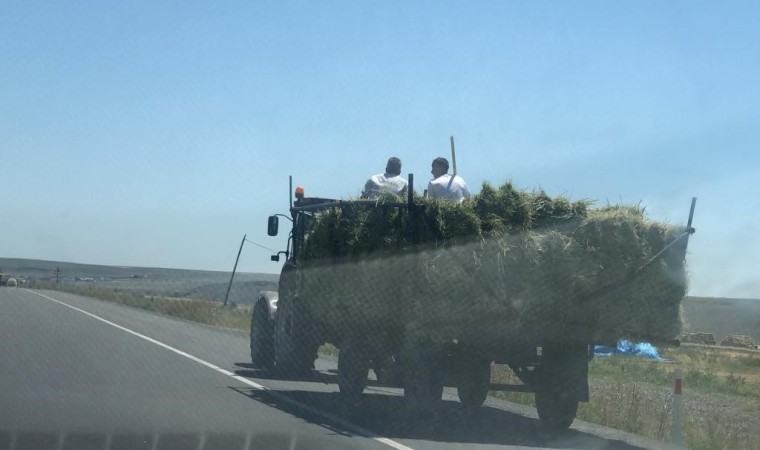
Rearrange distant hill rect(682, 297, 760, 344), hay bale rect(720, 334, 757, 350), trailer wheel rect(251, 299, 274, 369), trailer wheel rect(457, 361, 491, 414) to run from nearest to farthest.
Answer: trailer wheel rect(457, 361, 491, 414) < trailer wheel rect(251, 299, 274, 369) < hay bale rect(720, 334, 757, 350) < distant hill rect(682, 297, 760, 344)

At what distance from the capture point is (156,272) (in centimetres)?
15500

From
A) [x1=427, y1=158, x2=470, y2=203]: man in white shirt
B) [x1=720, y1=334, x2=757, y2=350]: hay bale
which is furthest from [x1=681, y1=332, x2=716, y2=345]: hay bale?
[x1=427, y1=158, x2=470, y2=203]: man in white shirt

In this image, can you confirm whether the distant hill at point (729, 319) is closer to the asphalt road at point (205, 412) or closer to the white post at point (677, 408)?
the asphalt road at point (205, 412)

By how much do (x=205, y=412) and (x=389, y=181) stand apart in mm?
4285

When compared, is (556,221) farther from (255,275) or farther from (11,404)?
(255,275)

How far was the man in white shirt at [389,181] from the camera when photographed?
14.1m

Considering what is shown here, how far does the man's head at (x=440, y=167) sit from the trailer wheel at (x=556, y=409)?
3.26m

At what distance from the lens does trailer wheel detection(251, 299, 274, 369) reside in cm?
1809

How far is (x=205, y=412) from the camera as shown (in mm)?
11969

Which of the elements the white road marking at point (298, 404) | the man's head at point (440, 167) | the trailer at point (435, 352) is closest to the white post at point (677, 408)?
the trailer at point (435, 352)

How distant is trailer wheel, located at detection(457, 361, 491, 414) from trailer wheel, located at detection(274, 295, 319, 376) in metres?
2.61

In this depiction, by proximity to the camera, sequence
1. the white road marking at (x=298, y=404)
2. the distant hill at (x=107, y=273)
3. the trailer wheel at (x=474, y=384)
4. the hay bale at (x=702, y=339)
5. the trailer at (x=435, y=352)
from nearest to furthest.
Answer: the white road marking at (x=298, y=404)
the trailer at (x=435, y=352)
the trailer wheel at (x=474, y=384)
the hay bale at (x=702, y=339)
the distant hill at (x=107, y=273)

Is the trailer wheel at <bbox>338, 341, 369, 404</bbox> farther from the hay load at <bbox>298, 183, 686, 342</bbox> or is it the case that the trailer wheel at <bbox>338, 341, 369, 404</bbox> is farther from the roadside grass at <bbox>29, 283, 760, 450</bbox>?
the roadside grass at <bbox>29, 283, 760, 450</bbox>

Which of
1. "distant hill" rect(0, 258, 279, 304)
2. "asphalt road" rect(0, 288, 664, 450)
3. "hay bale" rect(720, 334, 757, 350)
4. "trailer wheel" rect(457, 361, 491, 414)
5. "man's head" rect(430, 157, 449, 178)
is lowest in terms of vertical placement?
"asphalt road" rect(0, 288, 664, 450)
